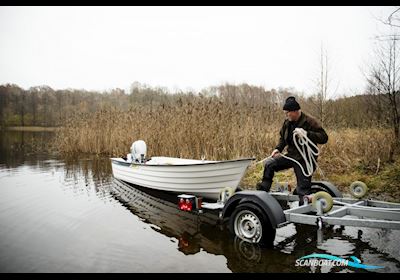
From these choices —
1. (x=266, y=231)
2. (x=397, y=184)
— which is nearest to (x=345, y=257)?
(x=266, y=231)

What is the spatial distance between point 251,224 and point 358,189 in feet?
7.71

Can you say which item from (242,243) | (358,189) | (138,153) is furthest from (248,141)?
(242,243)

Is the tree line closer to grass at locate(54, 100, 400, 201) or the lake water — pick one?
grass at locate(54, 100, 400, 201)

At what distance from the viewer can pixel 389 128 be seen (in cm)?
1013

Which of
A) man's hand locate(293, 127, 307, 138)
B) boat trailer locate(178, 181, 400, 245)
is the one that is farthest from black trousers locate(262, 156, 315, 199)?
man's hand locate(293, 127, 307, 138)

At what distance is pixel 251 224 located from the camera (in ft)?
14.7

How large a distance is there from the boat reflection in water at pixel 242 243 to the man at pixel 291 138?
0.68 meters

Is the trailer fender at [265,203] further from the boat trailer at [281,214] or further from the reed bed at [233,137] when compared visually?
the reed bed at [233,137]

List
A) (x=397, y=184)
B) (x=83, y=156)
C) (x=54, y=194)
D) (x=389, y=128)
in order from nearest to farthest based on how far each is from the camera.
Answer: (x=397, y=184)
(x=54, y=194)
(x=389, y=128)
(x=83, y=156)

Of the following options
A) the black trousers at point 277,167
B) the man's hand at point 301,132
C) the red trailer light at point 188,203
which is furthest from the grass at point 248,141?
the red trailer light at point 188,203

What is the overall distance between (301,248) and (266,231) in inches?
24.2

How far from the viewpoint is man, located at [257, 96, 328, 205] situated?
192 inches

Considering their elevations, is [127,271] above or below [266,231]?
below

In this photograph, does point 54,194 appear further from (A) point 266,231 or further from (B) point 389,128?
(B) point 389,128
